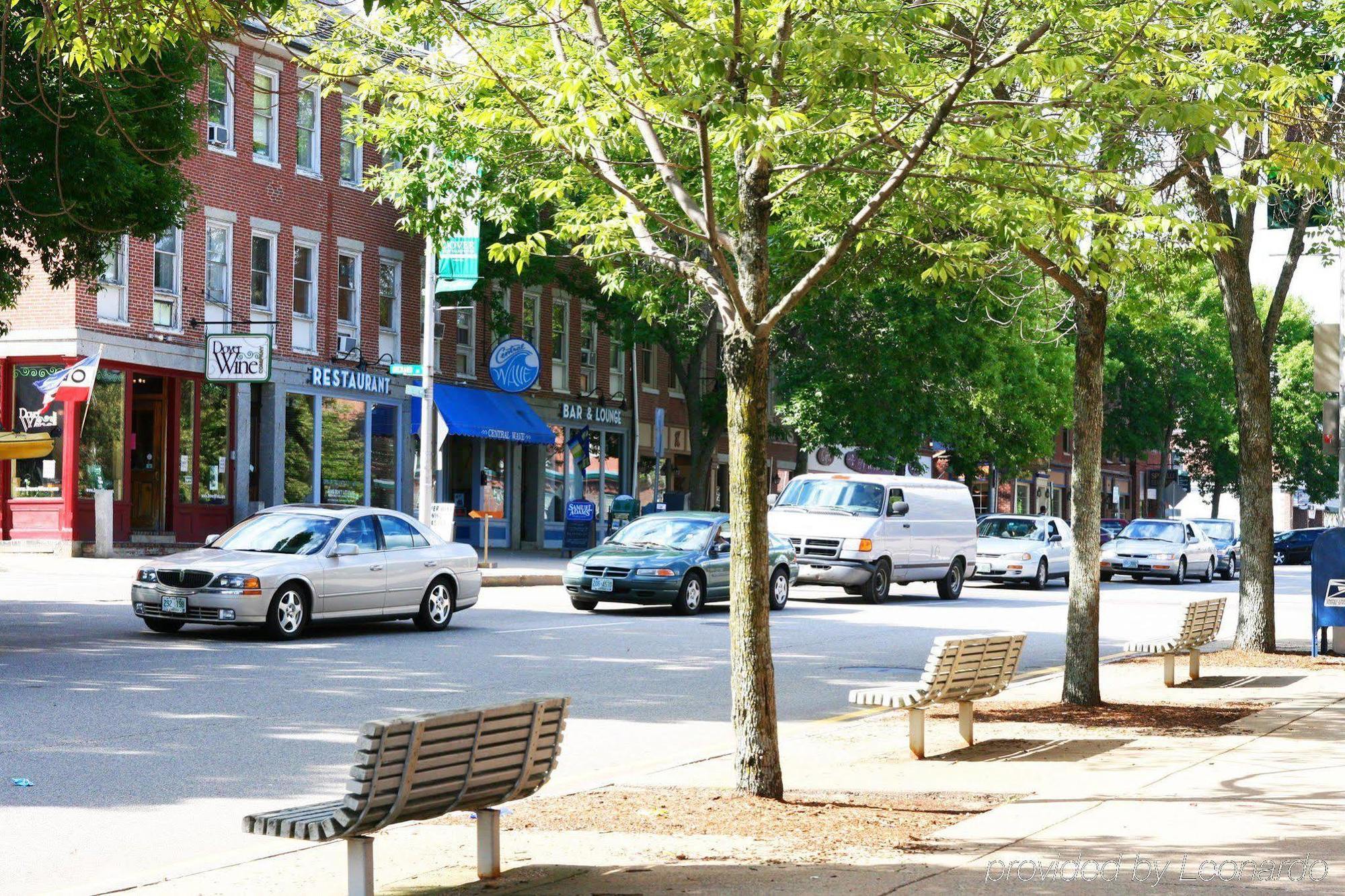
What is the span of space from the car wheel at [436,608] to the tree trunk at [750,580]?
11012mm

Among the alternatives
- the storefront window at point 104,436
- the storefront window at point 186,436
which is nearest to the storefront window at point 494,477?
the storefront window at point 186,436

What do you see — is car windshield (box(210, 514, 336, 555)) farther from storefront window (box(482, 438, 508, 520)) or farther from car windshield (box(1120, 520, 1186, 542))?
car windshield (box(1120, 520, 1186, 542))

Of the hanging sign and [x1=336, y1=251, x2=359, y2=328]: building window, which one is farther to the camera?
[x1=336, y1=251, x2=359, y2=328]: building window

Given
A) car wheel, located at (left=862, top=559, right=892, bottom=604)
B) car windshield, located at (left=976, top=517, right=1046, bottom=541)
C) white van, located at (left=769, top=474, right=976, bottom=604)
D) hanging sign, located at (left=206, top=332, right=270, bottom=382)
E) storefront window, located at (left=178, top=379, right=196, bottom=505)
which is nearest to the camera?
white van, located at (left=769, top=474, right=976, bottom=604)

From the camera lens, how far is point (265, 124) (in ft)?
108

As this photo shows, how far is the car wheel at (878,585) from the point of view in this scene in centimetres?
2680

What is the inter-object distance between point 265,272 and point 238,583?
17.8 m

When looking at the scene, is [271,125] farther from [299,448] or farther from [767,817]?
[767,817]

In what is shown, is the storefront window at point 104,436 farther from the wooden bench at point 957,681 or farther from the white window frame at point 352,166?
the wooden bench at point 957,681

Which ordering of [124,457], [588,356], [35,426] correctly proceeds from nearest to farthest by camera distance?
[35,426]
[124,457]
[588,356]

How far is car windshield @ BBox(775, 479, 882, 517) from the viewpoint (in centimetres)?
2748

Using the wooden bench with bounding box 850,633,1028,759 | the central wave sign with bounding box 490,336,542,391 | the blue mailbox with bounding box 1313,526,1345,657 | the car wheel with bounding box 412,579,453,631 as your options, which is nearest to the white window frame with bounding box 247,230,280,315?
the central wave sign with bounding box 490,336,542,391

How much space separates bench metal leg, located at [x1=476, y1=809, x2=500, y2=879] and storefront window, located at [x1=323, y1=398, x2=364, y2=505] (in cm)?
2842

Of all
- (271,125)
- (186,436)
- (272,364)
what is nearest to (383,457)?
(272,364)
